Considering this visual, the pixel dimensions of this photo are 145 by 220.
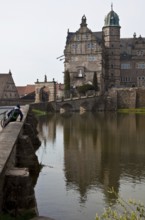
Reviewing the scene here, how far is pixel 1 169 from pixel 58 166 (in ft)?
39.9

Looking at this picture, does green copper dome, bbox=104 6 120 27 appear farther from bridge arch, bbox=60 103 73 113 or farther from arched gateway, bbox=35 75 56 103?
bridge arch, bbox=60 103 73 113

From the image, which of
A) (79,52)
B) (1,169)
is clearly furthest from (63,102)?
(1,169)

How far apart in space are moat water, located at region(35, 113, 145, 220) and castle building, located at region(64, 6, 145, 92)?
56.6m

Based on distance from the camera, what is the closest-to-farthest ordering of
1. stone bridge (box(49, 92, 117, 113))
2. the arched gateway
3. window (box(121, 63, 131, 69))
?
stone bridge (box(49, 92, 117, 113)) < the arched gateway < window (box(121, 63, 131, 69))

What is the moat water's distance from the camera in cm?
1478

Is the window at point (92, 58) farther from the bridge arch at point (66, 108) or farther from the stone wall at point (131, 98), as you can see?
the bridge arch at point (66, 108)

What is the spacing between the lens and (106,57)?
97375 millimetres

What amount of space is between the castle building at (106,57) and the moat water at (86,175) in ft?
186

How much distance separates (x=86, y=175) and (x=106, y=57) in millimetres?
79156

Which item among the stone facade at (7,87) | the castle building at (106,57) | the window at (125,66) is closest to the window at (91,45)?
the castle building at (106,57)

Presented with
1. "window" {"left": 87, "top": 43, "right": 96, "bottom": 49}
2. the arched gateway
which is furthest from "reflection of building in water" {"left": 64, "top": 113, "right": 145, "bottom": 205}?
"window" {"left": 87, "top": 43, "right": 96, "bottom": 49}

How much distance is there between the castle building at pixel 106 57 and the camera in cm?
9062

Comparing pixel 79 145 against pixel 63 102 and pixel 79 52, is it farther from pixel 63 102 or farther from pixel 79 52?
pixel 79 52

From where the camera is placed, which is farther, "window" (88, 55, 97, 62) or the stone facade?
the stone facade
